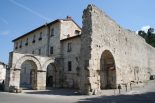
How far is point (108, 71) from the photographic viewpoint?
22766 millimetres

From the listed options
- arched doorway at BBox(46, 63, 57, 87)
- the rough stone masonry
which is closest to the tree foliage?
the rough stone masonry

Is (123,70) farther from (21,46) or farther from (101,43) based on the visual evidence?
(21,46)

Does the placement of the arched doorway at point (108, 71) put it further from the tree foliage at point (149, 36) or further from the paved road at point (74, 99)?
the tree foliage at point (149, 36)

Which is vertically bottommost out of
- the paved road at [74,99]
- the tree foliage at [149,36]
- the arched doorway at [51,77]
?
the paved road at [74,99]

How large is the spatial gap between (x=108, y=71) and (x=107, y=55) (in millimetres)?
2206

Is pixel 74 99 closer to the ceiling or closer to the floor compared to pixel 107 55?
closer to the floor

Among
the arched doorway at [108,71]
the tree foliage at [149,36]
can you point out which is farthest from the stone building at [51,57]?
the tree foliage at [149,36]

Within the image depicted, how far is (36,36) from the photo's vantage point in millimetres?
32031

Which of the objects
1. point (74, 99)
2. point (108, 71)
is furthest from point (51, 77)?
point (74, 99)

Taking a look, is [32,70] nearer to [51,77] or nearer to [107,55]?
[51,77]

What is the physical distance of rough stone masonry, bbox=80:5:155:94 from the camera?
16.9m

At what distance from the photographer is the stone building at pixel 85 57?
17.4 m

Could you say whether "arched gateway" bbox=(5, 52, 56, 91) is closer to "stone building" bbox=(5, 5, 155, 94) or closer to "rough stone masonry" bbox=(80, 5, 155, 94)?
"stone building" bbox=(5, 5, 155, 94)

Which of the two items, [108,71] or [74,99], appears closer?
[74,99]
